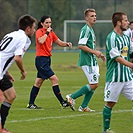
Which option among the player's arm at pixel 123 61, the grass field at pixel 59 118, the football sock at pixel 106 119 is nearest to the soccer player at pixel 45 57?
the grass field at pixel 59 118

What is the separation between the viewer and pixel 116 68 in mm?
9531

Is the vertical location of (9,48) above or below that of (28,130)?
above

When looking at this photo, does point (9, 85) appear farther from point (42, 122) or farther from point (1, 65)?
point (42, 122)

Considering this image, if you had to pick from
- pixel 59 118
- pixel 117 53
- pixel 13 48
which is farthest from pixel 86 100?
pixel 13 48

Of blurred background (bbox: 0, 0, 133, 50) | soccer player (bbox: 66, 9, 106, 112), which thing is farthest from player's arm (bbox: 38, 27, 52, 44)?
blurred background (bbox: 0, 0, 133, 50)

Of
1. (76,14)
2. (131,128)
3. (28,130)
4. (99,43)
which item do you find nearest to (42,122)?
(28,130)

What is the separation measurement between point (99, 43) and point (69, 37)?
8.55ft

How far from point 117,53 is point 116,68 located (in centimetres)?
30

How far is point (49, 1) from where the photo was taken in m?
49.9

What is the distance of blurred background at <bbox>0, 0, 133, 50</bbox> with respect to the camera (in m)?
48.5

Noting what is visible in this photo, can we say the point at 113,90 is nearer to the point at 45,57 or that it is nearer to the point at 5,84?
the point at 5,84

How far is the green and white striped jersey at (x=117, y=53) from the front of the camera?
940 centimetres

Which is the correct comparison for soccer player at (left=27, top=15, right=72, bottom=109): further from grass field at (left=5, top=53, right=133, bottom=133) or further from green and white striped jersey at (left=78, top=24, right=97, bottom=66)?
green and white striped jersey at (left=78, top=24, right=97, bottom=66)

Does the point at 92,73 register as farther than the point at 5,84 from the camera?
Yes
